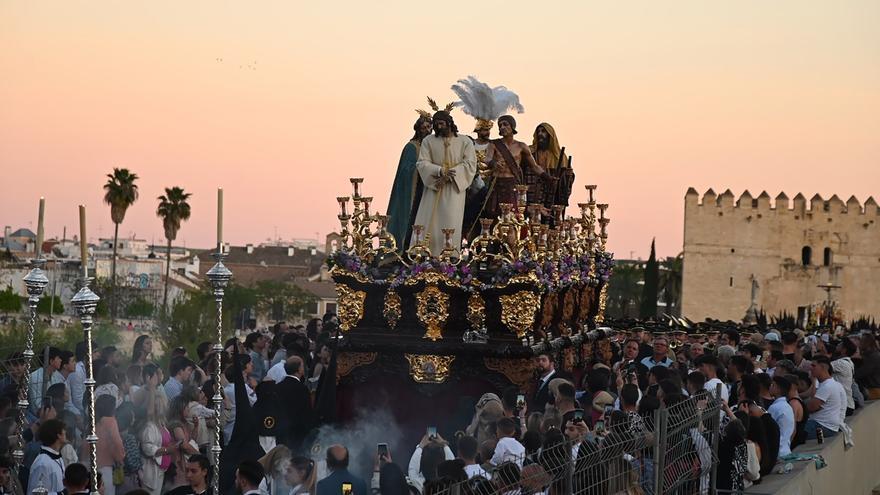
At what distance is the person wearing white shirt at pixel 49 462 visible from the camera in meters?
11.6

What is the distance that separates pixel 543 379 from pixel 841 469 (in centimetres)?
338

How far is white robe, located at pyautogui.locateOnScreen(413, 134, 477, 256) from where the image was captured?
1867cm

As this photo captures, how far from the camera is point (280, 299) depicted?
274 feet

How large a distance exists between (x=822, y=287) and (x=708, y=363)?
66884mm

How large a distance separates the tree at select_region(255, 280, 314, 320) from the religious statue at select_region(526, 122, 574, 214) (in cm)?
6077

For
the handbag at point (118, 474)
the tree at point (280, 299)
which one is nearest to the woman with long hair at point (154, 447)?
the handbag at point (118, 474)

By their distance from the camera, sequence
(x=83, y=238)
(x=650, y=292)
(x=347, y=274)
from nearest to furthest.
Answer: (x=83, y=238) < (x=347, y=274) < (x=650, y=292)

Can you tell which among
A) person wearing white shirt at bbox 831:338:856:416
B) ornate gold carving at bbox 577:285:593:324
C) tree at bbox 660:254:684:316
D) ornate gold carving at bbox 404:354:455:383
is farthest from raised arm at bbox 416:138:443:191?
tree at bbox 660:254:684:316

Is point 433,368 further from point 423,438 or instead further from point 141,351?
point 141,351

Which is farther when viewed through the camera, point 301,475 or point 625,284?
point 625,284

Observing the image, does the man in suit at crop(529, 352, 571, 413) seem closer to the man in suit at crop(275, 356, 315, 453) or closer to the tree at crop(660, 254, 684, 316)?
the man in suit at crop(275, 356, 315, 453)

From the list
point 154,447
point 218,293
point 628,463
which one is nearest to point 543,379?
point 154,447

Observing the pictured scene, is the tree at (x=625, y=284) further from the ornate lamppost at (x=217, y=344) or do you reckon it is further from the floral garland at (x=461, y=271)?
the ornate lamppost at (x=217, y=344)

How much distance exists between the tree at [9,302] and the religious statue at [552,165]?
33.9 meters
